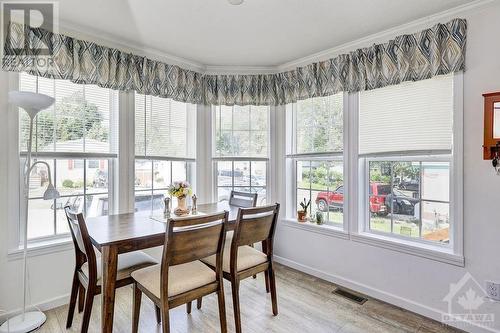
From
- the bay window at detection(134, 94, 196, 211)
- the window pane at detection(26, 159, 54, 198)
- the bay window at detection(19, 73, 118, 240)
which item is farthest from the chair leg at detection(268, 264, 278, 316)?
the window pane at detection(26, 159, 54, 198)

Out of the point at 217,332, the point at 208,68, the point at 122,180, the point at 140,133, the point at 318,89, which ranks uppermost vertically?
the point at 208,68

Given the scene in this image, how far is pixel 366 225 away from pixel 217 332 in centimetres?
174

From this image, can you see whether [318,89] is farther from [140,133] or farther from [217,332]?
[217,332]

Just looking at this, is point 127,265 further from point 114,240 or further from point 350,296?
point 350,296

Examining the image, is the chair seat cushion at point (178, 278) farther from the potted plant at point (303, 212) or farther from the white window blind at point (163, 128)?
the potted plant at point (303, 212)

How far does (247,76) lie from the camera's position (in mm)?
3477

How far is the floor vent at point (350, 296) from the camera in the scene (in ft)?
8.46

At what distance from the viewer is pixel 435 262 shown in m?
2.29

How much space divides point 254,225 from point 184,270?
1.96 ft

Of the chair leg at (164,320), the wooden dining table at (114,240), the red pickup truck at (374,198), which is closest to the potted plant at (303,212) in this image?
the red pickup truck at (374,198)

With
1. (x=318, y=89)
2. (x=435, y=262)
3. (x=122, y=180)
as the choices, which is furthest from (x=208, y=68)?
(x=435, y=262)

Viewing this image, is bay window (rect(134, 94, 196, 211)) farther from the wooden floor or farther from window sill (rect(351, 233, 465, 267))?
window sill (rect(351, 233, 465, 267))

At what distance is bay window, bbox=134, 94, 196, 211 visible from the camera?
3008 millimetres

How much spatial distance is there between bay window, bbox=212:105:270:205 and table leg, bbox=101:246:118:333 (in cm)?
193
